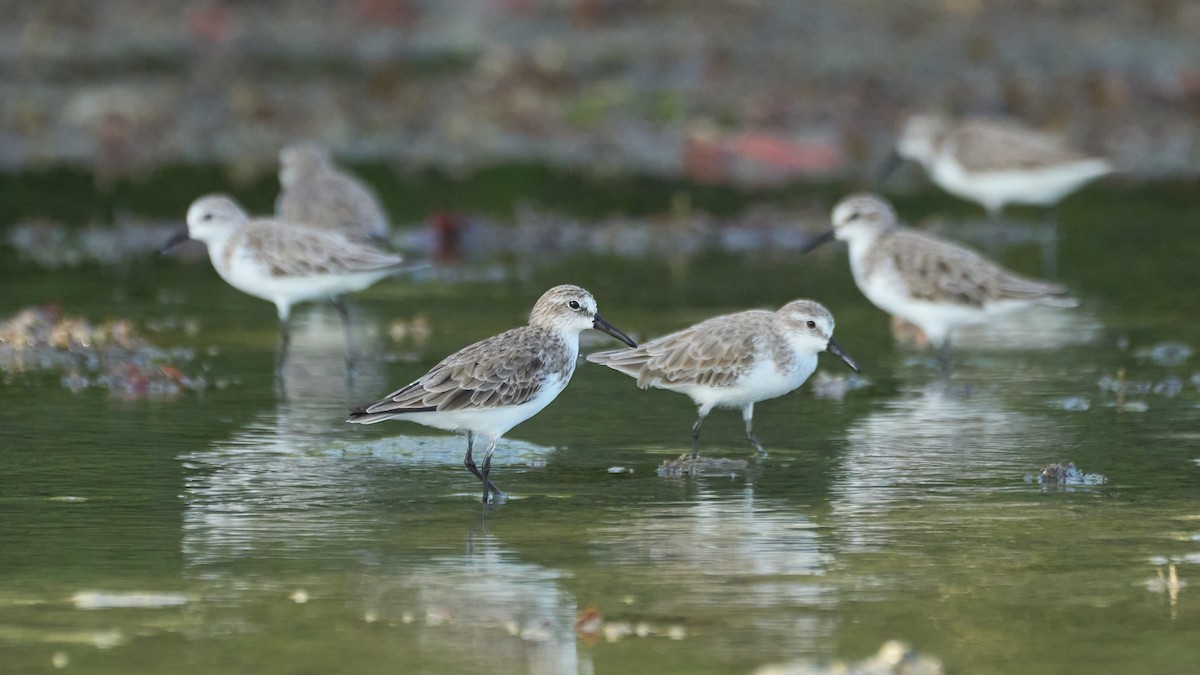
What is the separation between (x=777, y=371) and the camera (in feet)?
38.2

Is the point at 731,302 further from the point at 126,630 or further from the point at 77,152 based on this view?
the point at 77,152

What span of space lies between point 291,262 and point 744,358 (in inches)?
192

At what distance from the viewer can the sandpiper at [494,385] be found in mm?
10500

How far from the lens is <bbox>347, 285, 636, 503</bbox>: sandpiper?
10500mm

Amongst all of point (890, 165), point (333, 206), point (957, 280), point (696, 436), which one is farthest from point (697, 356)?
point (890, 165)

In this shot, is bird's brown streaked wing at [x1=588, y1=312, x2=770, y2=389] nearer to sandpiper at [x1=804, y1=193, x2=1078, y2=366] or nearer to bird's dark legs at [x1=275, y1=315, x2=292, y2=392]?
sandpiper at [x1=804, y1=193, x2=1078, y2=366]

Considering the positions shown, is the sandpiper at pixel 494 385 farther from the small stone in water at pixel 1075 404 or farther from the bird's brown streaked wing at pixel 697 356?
the small stone in water at pixel 1075 404

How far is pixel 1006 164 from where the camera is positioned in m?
22.0

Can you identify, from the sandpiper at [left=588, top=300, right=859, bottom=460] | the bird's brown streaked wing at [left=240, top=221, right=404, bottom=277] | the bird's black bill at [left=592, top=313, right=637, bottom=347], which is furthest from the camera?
the bird's brown streaked wing at [left=240, top=221, right=404, bottom=277]

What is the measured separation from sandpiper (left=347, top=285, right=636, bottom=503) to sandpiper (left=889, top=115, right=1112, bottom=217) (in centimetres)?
1180

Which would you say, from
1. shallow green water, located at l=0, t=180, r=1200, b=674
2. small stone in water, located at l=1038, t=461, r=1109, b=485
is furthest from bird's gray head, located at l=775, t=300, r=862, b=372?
small stone in water, located at l=1038, t=461, r=1109, b=485

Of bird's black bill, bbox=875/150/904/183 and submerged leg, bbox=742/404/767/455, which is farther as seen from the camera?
bird's black bill, bbox=875/150/904/183

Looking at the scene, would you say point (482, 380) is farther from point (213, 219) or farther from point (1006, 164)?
point (1006, 164)

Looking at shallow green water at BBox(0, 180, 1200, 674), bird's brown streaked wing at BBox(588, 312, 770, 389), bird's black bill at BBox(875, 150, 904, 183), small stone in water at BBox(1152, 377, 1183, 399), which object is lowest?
shallow green water at BBox(0, 180, 1200, 674)
